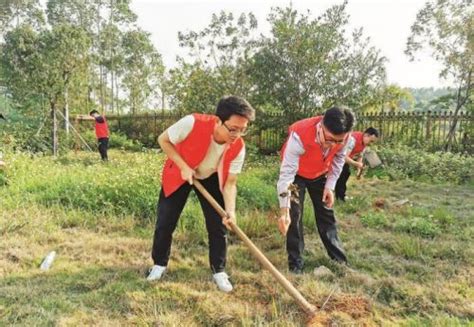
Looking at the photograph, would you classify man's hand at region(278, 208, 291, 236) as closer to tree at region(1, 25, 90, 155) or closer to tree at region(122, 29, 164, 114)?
tree at region(1, 25, 90, 155)

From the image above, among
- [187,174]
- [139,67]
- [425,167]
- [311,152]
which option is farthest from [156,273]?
[139,67]

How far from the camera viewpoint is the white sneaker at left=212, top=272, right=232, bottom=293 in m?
3.16

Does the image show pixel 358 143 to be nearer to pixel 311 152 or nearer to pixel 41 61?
pixel 311 152

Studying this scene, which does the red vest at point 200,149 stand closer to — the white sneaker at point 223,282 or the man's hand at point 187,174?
the man's hand at point 187,174

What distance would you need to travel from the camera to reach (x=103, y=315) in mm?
2752

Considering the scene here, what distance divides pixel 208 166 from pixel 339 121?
3.24 feet

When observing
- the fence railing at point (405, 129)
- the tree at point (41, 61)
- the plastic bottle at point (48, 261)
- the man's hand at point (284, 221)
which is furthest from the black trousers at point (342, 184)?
the tree at point (41, 61)

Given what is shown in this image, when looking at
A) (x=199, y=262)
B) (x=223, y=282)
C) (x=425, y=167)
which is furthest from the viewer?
(x=425, y=167)

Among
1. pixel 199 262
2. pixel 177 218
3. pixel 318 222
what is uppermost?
pixel 177 218

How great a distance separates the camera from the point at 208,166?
120 inches

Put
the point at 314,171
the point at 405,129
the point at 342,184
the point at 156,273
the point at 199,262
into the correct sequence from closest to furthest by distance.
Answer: the point at 156,273
the point at 314,171
the point at 199,262
the point at 342,184
the point at 405,129

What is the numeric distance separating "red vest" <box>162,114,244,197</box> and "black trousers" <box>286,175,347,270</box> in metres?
0.79

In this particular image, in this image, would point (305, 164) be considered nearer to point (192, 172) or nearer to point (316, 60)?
point (192, 172)

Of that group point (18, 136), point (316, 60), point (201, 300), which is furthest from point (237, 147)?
point (18, 136)
